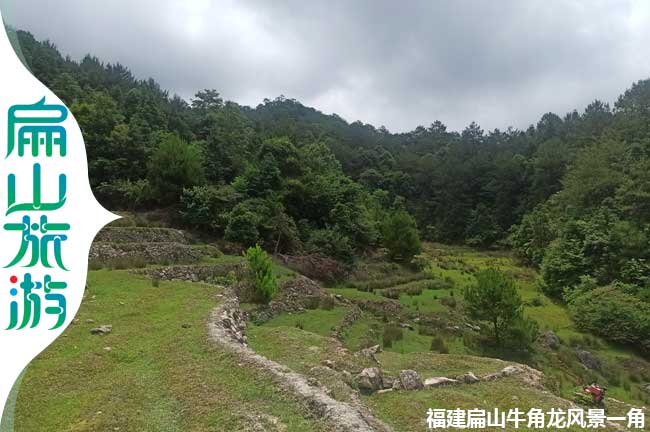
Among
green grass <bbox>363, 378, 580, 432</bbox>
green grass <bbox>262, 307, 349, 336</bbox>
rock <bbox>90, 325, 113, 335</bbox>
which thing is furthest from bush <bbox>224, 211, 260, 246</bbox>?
green grass <bbox>363, 378, 580, 432</bbox>

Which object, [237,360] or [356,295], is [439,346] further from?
[237,360]

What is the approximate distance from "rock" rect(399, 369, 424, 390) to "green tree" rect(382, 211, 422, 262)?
27.1 m

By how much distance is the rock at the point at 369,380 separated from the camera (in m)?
9.01

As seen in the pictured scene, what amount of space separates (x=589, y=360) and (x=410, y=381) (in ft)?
42.2

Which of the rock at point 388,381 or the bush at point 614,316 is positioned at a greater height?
the rock at point 388,381

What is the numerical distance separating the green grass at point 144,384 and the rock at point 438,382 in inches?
142

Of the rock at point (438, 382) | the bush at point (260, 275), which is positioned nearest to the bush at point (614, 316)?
the rock at point (438, 382)

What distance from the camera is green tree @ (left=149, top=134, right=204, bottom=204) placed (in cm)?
3081

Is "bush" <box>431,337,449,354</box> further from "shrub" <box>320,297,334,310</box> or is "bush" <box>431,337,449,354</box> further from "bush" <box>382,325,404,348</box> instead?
"shrub" <box>320,297,334,310</box>

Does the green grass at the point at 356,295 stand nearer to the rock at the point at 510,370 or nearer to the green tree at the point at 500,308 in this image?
the green tree at the point at 500,308

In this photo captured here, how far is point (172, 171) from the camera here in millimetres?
30672

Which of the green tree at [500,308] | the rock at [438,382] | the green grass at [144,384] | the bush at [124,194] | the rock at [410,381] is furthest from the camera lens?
the bush at [124,194]

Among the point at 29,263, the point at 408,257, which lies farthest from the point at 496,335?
the point at 408,257

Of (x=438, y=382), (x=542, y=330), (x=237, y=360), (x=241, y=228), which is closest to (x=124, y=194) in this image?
(x=241, y=228)
